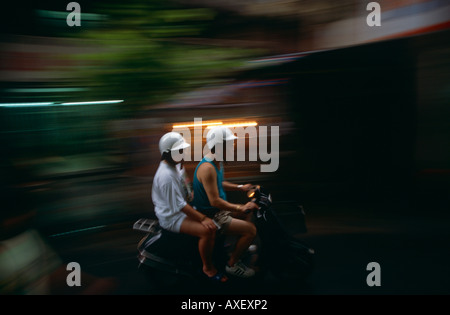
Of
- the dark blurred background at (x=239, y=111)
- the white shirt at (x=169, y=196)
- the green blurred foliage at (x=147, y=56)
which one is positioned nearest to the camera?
the white shirt at (x=169, y=196)

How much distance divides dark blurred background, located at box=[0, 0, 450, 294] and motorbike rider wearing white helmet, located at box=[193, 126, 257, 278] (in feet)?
2.86

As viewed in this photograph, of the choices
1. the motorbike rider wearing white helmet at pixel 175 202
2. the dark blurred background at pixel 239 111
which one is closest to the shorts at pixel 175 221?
the motorbike rider wearing white helmet at pixel 175 202

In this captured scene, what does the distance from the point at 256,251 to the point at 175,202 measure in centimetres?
104

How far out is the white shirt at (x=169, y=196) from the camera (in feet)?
8.93

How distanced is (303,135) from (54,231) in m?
5.08

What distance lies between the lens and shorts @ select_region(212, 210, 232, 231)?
2.91 metres

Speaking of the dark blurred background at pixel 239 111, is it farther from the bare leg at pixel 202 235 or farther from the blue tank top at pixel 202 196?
the bare leg at pixel 202 235

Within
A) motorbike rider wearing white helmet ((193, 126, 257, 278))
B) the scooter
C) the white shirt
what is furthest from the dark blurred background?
the white shirt

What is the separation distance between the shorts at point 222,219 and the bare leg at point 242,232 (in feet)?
0.11

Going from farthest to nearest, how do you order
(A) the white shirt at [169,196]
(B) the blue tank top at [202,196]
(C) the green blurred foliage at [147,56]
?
1. (C) the green blurred foliage at [147,56]
2. (B) the blue tank top at [202,196]
3. (A) the white shirt at [169,196]

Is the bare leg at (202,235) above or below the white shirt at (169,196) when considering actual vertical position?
below

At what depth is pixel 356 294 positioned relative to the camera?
3146 mm

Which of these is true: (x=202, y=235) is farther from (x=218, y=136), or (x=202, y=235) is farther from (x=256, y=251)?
(x=218, y=136)

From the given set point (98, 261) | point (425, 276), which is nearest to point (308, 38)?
point (425, 276)
